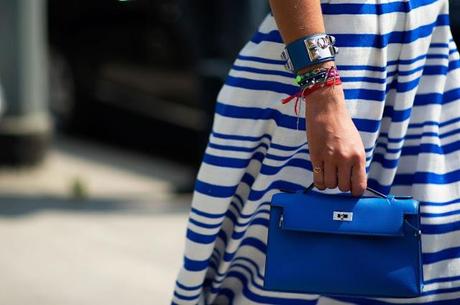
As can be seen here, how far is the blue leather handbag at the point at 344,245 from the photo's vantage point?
2.28 m

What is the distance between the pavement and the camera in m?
4.40

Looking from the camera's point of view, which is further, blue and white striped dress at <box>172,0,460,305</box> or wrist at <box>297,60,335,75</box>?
blue and white striped dress at <box>172,0,460,305</box>

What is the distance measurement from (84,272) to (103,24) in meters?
3.10

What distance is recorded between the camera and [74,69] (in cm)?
781

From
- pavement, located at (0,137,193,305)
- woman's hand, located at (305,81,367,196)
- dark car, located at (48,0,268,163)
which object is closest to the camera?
woman's hand, located at (305,81,367,196)

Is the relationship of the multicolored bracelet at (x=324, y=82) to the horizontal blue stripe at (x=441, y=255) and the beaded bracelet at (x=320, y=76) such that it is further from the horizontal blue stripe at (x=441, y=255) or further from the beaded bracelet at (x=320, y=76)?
the horizontal blue stripe at (x=441, y=255)

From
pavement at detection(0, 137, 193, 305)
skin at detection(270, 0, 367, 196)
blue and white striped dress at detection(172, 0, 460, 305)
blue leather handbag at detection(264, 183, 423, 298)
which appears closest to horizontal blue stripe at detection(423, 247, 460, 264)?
blue and white striped dress at detection(172, 0, 460, 305)

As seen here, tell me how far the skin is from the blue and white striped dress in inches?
4.8

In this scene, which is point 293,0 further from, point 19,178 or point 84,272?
point 19,178

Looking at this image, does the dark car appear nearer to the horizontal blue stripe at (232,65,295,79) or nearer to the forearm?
the horizontal blue stripe at (232,65,295,79)

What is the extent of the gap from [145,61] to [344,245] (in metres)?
4.85

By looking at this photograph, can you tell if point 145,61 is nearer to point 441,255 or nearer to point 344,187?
point 441,255

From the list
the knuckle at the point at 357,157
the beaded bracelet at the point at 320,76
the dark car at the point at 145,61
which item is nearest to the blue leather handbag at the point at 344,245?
the knuckle at the point at 357,157

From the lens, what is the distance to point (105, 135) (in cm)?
804
